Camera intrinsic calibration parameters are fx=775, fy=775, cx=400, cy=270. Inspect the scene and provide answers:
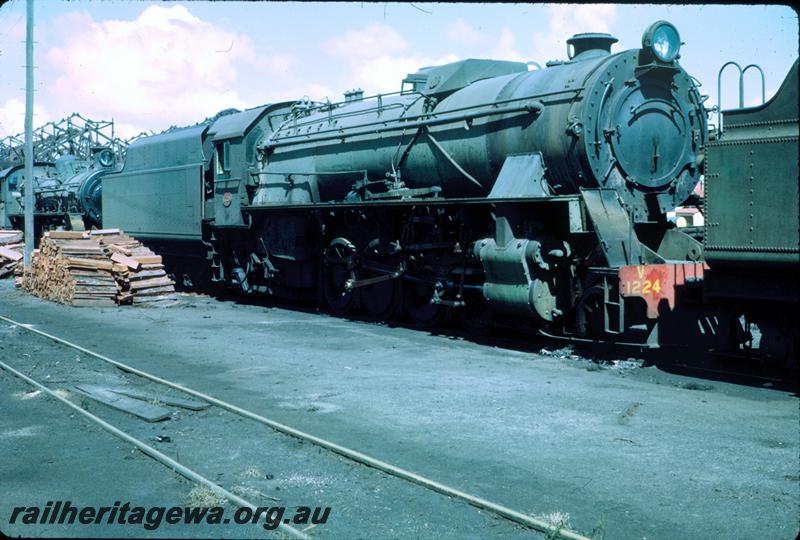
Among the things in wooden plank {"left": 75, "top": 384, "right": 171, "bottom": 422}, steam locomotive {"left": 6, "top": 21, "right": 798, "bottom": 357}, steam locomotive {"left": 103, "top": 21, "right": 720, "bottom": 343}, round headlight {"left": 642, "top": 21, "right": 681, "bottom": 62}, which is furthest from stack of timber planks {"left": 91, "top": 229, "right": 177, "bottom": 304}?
round headlight {"left": 642, "top": 21, "right": 681, "bottom": 62}

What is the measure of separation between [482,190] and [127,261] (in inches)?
322

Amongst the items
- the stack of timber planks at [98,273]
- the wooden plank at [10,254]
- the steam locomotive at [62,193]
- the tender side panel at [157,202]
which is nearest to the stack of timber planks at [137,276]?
the stack of timber planks at [98,273]

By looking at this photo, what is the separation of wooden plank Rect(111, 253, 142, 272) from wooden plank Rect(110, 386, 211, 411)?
27.1 feet

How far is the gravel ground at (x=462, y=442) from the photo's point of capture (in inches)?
172

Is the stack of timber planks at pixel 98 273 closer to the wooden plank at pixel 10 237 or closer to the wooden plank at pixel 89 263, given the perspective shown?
the wooden plank at pixel 89 263

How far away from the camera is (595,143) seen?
9.06m

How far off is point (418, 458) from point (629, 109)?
5.75 meters

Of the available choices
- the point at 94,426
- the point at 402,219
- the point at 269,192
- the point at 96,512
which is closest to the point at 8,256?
the point at 269,192

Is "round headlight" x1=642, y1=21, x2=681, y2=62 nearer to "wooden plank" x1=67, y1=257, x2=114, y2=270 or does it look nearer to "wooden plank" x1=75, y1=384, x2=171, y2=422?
→ "wooden plank" x1=75, y1=384, x2=171, y2=422

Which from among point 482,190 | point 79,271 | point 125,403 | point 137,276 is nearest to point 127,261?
point 137,276

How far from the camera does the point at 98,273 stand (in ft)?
50.8

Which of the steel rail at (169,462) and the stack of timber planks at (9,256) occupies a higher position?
the stack of timber planks at (9,256)

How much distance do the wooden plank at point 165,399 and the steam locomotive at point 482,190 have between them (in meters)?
4.10

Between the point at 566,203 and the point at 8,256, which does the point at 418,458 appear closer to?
the point at 566,203
